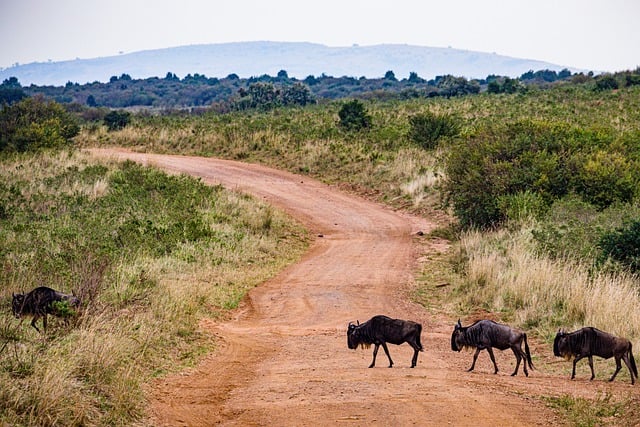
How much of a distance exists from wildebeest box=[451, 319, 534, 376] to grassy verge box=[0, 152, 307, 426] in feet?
12.0

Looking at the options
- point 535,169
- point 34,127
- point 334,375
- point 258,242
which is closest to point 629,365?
point 334,375

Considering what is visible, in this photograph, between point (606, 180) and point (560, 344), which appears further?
point (606, 180)

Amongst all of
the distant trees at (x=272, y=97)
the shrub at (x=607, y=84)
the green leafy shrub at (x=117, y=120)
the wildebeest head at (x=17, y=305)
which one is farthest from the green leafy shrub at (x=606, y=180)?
the distant trees at (x=272, y=97)

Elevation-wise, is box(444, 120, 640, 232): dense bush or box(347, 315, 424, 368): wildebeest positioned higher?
box(444, 120, 640, 232): dense bush

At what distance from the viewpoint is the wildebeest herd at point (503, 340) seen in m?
8.28

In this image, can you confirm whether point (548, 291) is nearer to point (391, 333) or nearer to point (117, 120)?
point (391, 333)

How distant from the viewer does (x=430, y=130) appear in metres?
31.8

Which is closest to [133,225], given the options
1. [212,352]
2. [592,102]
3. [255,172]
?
[212,352]

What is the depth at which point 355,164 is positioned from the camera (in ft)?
99.1

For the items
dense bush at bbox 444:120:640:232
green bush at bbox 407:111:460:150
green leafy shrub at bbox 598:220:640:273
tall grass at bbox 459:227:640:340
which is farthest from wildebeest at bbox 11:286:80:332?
green bush at bbox 407:111:460:150

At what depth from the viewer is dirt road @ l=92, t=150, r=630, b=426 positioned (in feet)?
24.2

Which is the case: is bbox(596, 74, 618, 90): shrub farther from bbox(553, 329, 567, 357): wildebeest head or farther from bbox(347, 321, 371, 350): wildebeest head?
bbox(347, 321, 371, 350): wildebeest head

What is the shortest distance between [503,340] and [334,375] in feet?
6.90

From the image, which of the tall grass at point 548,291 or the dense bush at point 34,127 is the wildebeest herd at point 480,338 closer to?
the tall grass at point 548,291
